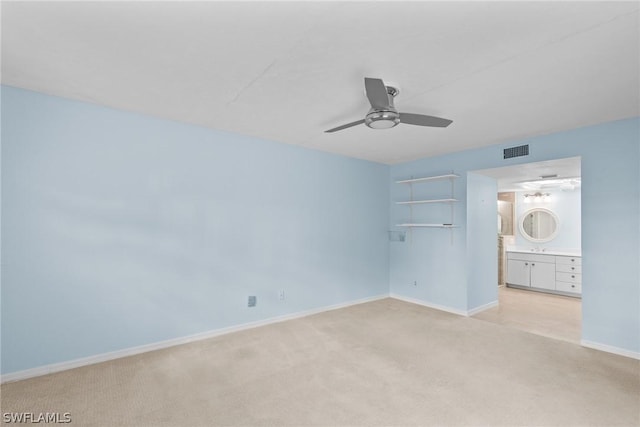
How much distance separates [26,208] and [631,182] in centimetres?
571

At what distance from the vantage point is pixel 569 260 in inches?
223

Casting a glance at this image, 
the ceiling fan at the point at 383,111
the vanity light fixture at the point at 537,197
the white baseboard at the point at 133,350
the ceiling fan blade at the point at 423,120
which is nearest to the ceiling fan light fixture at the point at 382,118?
the ceiling fan at the point at 383,111

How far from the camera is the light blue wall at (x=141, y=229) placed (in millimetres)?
2604

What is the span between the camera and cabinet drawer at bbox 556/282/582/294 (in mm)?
5527

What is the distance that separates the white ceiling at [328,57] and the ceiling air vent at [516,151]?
0.64 m

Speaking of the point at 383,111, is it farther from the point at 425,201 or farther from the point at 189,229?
the point at 425,201

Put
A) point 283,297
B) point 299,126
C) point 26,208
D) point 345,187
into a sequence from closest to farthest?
point 26,208 < point 299,126 < point 283,297 < point 345,187

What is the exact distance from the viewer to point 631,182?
10.2ft

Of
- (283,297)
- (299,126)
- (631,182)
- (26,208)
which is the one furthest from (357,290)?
(26,208)

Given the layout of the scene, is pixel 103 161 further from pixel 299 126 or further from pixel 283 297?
pixel 283 297

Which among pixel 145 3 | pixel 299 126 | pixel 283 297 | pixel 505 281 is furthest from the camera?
pixel 505 281

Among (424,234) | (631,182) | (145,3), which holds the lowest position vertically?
(424,234)

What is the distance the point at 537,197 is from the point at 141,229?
7462 millimetres

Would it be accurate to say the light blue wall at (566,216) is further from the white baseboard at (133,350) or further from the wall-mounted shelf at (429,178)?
the white baseboard at (133,350)
